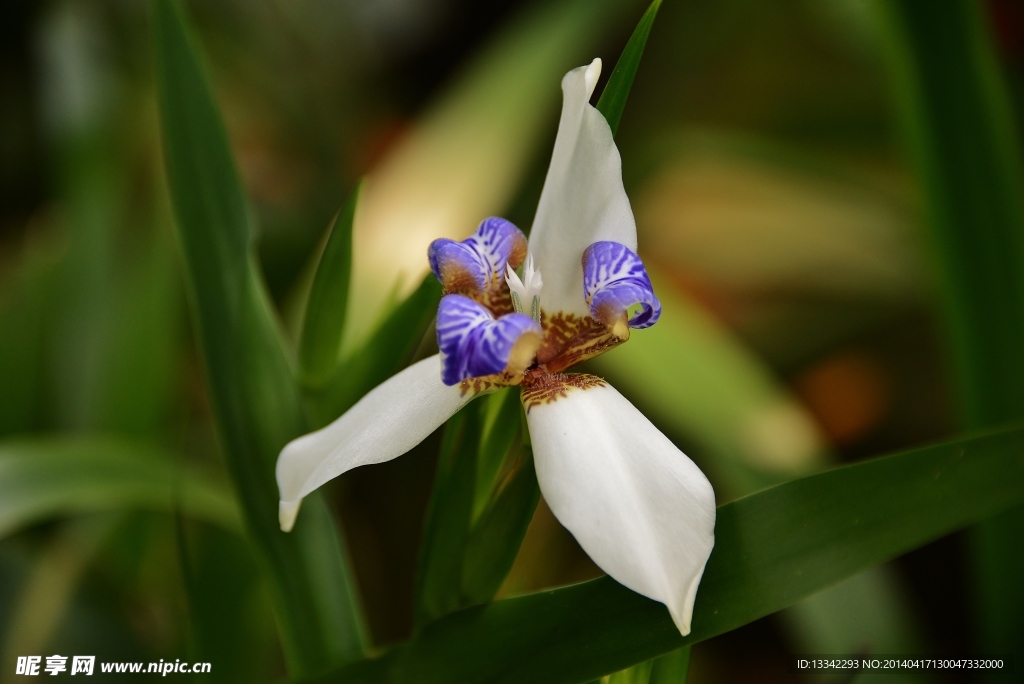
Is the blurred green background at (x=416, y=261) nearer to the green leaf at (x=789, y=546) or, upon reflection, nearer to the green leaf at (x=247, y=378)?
the green leaf at (x=247, y=378)

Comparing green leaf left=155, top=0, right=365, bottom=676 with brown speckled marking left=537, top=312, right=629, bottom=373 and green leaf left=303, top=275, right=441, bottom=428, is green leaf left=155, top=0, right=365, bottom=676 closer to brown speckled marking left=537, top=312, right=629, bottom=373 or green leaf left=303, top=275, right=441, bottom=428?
green leaf left=303, top=275, right=441, bottom=428

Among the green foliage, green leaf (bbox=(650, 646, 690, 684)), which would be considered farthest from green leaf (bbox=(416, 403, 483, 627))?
green leaf (bbox=(650, 646, 690, 684))

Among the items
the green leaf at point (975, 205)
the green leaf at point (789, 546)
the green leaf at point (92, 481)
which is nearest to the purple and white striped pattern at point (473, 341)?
the green leaf at point (789, 546)

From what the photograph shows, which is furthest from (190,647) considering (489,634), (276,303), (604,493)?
(276,303)

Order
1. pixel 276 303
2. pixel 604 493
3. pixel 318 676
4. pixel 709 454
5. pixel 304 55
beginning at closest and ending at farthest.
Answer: pixel 604 493 < pixel 318 676 < pixel 709 454 < pixel 276 303 < pixel 304 55

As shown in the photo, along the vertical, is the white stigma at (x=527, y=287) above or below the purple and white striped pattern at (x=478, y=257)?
below

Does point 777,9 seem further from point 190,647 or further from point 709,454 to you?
point 190,647
